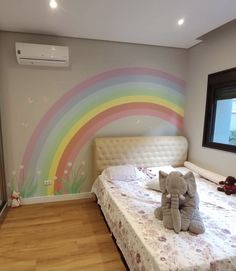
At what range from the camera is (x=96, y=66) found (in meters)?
3.35

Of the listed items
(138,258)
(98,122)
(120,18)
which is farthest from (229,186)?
(120,18)

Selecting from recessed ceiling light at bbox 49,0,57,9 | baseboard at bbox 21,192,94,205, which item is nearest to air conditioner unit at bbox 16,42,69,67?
recessed ceiling light at bbox 49,0,57,9

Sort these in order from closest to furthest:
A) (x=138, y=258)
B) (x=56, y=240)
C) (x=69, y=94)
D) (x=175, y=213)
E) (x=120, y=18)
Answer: (x=138, y=258), (x=175, y=213), (x=56, y=240), (x=120, y=18), (x=69, y=94)

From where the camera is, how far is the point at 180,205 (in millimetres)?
1866

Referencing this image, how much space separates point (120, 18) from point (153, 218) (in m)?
2.31

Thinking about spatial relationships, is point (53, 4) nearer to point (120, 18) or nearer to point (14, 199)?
point (120, 18)

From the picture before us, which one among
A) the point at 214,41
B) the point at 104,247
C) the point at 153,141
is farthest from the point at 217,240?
the point at 214,41

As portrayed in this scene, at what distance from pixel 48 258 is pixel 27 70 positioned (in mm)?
2501

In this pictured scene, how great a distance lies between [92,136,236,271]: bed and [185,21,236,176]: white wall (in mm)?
275

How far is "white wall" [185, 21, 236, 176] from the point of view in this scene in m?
2.84

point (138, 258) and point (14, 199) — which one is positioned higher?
point (138, 258)

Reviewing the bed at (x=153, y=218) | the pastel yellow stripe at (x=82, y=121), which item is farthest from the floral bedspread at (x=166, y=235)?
the pastel yellow stripe at (x=82, y=121)

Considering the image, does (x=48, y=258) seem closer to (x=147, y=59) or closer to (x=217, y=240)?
(x=217, y=240)

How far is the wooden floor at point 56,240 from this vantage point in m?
2.02
